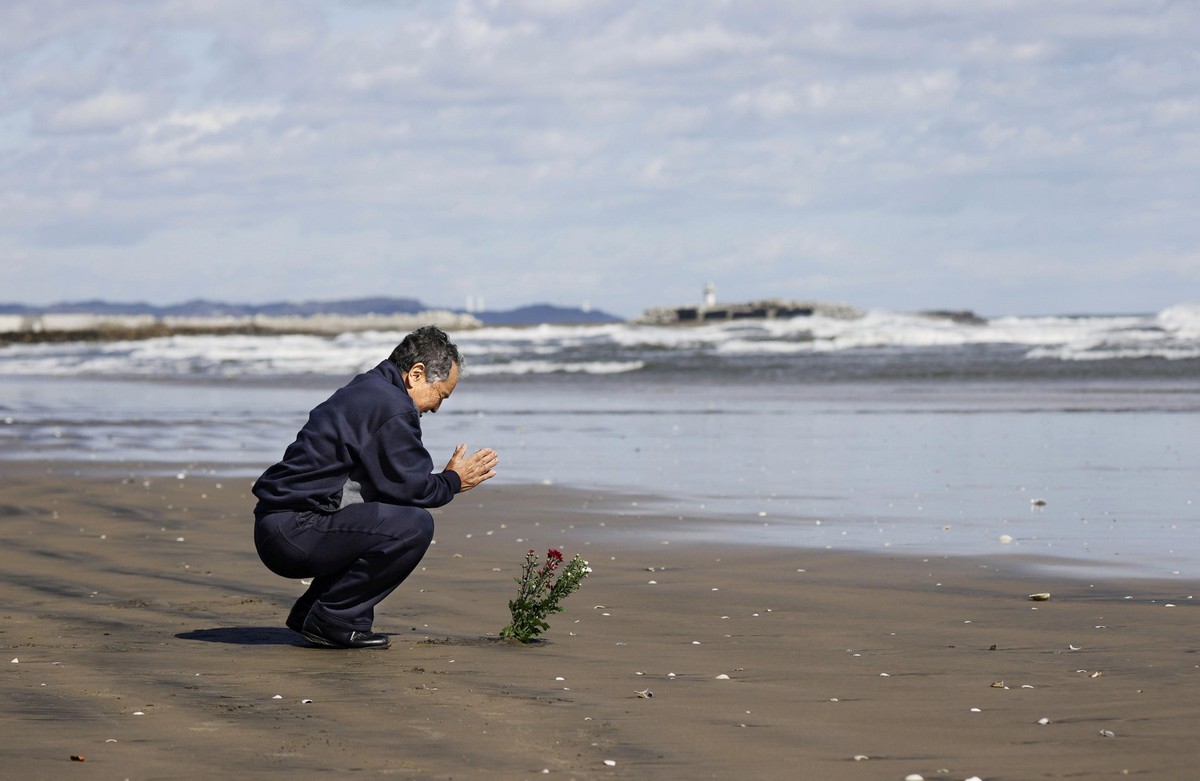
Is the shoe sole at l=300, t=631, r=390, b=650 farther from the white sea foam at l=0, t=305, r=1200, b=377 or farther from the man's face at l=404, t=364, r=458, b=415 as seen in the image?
the white sea foam at l=0, t=305, r=1200, b=377

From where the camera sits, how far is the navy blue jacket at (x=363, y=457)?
18.1 ft

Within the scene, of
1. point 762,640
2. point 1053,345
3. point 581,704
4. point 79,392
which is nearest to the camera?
point 581,704

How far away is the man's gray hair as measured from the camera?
18.7ft

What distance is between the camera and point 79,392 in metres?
29.7

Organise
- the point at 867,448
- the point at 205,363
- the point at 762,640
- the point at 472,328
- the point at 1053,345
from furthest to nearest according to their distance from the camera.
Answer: the point at 472,328 → the point at 205,363 → the point at 1053,345 → the point at 867,448 → the point at 762,640

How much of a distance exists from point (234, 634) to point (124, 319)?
90.4 meters

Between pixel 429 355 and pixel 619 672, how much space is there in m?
1.49

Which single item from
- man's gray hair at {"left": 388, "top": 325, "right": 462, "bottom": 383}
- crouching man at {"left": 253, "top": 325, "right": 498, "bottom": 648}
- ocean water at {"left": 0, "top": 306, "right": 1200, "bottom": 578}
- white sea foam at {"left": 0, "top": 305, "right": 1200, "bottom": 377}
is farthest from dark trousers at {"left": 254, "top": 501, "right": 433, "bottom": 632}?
white sea foam at {"left": 0, "top": 305, "right": 1200, "bottom": 377}

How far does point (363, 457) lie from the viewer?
5.55m

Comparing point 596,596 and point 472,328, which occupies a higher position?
point 472,328

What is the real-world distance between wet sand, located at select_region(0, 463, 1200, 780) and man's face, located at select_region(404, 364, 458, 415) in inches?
40.4

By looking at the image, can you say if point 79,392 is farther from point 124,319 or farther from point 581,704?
point 124,319

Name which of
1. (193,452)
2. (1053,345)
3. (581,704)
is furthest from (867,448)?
(1053,345)

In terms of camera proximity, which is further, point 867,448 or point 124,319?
point 124,319
